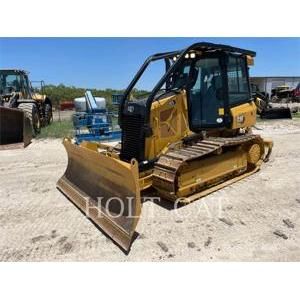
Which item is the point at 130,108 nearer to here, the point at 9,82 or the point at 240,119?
the point at 240,119

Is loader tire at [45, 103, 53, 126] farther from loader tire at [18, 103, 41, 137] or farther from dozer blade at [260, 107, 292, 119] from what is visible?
dozer blade at [260, 107, 292, 119]

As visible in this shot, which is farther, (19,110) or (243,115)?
(19,110)

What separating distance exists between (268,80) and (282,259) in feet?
145

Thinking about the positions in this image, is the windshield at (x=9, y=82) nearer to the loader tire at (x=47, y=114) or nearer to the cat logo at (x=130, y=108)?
the loader tire at (x=47, y=114)

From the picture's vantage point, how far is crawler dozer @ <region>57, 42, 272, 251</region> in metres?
4.63

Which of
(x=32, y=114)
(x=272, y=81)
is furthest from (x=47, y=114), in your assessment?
(x=272, y=81)

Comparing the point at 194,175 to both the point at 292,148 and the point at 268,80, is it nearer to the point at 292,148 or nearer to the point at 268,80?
the point at 292,148

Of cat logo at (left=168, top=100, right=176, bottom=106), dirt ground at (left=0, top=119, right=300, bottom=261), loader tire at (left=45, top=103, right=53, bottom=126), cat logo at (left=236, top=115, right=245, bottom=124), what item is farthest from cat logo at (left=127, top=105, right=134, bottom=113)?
loader tire at (left=45, top=103, right=53, bottom=126)

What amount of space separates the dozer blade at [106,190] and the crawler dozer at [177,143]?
1cm

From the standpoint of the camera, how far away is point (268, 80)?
1737 inches

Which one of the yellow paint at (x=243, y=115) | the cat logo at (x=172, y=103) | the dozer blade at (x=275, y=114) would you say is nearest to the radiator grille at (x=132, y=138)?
the cat logo at (x=172, y=103)

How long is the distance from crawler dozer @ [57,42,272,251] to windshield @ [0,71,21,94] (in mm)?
9162

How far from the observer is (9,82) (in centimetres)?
1395

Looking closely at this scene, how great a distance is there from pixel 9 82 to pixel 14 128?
4.04m
